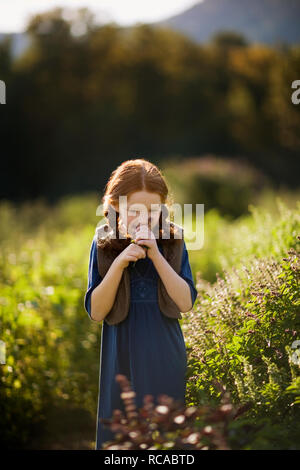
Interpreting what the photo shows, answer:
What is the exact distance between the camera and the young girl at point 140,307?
197cm

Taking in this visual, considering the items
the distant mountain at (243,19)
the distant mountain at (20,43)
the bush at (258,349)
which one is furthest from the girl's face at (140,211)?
the distant mountain at (20,43)

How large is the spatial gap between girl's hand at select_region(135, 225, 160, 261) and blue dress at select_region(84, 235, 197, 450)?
0.73 ft

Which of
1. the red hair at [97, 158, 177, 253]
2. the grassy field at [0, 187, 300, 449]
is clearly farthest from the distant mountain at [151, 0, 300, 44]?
the red hair at [97, 158, 177, 253]

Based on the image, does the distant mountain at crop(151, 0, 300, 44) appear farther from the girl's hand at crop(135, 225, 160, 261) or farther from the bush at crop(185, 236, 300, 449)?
the girl's hand at crop(135, 225, 160, 261)

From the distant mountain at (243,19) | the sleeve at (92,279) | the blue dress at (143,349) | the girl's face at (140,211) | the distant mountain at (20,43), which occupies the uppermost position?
the distant mountain at (243,19)

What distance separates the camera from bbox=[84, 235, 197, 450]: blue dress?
2012 millimetres

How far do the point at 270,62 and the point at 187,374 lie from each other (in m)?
23.9

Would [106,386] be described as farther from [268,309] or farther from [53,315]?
[53,315]

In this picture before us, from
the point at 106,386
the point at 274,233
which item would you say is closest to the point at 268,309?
the point at 106,386

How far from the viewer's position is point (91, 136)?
22.7 meters

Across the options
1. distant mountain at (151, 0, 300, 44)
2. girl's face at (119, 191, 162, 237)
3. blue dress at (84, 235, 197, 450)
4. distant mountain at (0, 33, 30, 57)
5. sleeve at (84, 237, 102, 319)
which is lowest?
A: blue dress at (84, 235, 197, 450)

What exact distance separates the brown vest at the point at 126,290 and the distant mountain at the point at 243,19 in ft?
71.9

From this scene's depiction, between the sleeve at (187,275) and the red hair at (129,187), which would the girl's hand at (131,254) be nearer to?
the red hair at (129,187)

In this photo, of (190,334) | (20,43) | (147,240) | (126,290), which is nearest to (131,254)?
(147,240)
